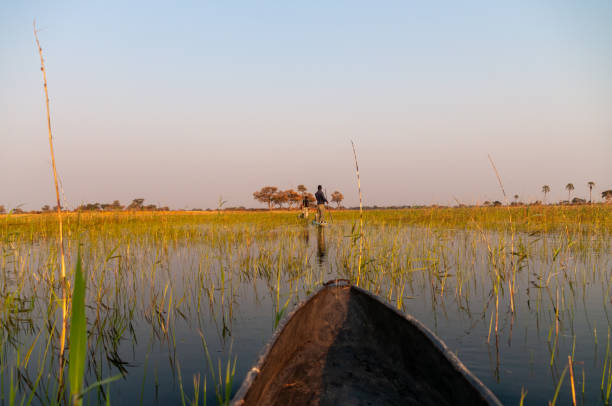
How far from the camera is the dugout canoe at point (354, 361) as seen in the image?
2312 mm

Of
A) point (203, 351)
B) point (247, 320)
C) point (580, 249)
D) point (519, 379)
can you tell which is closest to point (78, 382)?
point (203, 351)

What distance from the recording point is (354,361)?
10.6ft

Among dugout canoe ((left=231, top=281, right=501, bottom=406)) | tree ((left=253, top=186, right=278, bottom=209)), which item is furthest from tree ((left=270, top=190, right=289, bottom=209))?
dugout canoe ((left=231, top=281, right=501, bottom=406))

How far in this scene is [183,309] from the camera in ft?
17.4

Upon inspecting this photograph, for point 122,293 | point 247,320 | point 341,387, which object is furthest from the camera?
point 122,293

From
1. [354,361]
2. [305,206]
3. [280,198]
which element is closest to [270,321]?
[354,361]

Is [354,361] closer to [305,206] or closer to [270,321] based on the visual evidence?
[270,321]

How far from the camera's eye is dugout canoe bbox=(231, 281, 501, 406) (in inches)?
91.0

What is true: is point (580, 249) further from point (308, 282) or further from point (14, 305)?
point (14, 305)

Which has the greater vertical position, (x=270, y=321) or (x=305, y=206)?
(x=305, y=206)

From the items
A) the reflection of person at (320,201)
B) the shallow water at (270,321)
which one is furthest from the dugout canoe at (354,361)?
the reflection of person at (320,201)

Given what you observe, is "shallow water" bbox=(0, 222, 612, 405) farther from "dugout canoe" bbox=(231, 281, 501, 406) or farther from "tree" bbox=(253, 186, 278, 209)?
"tree" bbox=(253, 186, 278, 209)

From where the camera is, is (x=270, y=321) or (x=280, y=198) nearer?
(x=270, y=321)

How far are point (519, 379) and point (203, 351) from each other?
3.25 m
